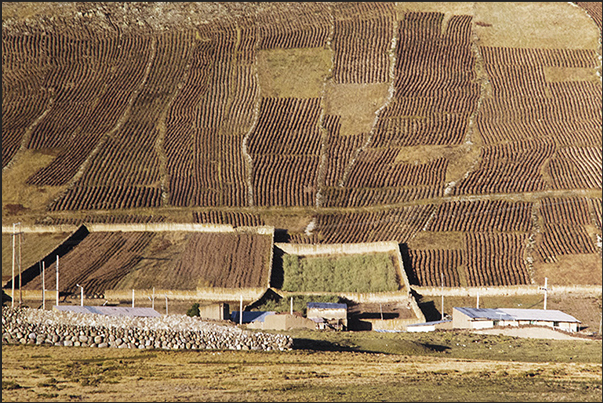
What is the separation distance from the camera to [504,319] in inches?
1305

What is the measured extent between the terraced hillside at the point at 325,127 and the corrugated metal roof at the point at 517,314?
3975mm

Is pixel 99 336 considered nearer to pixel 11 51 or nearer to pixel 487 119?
pixel 487 119

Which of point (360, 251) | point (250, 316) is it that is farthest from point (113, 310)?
point (360, 251)

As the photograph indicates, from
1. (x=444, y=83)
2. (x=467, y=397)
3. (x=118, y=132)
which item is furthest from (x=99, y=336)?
(x=444, y=83)

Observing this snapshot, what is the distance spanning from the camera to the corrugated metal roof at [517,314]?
33.4m

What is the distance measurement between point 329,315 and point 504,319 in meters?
7.06

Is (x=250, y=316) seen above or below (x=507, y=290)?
below

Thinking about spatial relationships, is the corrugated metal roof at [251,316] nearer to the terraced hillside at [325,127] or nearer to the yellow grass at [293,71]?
the terraced hillside at [325,127]

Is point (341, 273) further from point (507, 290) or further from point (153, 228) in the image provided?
point (153, 228)

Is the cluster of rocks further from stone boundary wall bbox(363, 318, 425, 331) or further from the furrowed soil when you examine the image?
stone boundary wall bbox(363, 318, 425, 331)

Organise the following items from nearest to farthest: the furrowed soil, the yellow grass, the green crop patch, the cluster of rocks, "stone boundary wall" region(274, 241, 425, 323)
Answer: the furrowed soil, the cluster of rocks, "stone boundary wall" region(274, 241, 425, 323), the green crop patch, the yellow grass

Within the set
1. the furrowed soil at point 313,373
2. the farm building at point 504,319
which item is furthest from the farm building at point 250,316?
the farm building at point 504,319

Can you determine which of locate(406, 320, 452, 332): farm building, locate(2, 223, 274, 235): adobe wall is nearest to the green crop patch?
locate(2, 223, 274, 235): adobe wall

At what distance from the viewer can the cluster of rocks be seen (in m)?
26.1
